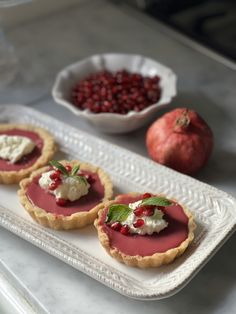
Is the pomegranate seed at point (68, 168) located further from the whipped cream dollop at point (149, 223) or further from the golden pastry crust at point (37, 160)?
the whipped cream dollop at point (149, 223)

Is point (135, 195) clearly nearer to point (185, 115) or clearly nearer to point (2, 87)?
point (185, 115)

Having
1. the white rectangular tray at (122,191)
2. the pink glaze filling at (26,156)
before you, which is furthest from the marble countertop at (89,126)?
the pink glaze filling at (26,156)

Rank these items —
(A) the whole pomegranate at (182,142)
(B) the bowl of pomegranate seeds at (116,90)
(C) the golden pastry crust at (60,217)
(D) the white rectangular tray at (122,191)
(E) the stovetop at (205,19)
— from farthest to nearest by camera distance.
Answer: (E) the stovetop at (205,19) < (B) the bowl of pomegranate seeds at (116,90) < (A) the whole pomegranate at (182,142) < (C) the golden pastry crust at (60,217) < (D) the white rectangular tray at (122,191)

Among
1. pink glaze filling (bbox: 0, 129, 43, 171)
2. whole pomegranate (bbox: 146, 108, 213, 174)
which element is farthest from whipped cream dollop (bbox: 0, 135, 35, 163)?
whole pomegranate (bbox: 146, 108, 213, 174)

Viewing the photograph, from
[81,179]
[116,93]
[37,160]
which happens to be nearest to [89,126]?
[116,93]

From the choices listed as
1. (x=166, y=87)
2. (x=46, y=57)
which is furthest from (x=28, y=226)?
(x=46, y=57)

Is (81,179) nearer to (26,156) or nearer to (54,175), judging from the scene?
(54,175)
